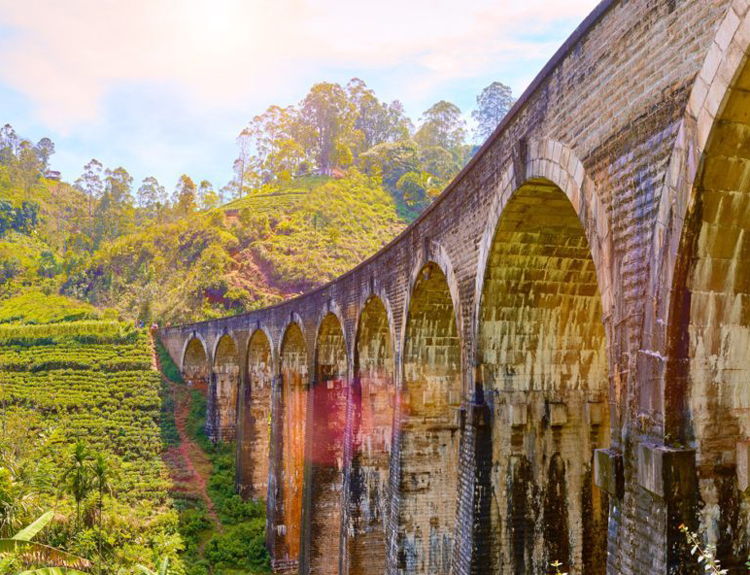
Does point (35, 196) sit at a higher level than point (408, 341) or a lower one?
higher

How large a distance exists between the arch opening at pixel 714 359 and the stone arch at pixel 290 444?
1463cm

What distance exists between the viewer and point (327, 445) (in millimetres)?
15641

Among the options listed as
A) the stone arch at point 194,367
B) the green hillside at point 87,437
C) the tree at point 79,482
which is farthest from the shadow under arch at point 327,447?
the stone arch at point 194,367

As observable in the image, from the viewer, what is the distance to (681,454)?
372cm

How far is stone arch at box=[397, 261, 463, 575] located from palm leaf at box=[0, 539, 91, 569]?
22.8ft

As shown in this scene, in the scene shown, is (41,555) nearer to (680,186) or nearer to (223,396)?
(680,186)

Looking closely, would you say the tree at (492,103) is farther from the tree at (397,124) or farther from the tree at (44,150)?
the tree at (44,150)

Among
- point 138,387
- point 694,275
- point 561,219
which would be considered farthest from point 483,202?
point 138,387

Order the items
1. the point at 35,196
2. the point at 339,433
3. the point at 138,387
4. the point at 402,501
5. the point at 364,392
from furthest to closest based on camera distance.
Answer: the point at 35,196
the point at 138,387
the point at 339,433
the point at 364,392
the point at 402,501

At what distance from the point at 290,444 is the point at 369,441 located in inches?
249

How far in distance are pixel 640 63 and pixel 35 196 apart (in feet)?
251

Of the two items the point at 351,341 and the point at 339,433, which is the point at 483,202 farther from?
the point at 339,433

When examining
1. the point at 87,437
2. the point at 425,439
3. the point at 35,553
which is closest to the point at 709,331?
the point at 425,439

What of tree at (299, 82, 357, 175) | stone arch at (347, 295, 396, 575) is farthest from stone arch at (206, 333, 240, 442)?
tree at (299, 82, 357, 175)
